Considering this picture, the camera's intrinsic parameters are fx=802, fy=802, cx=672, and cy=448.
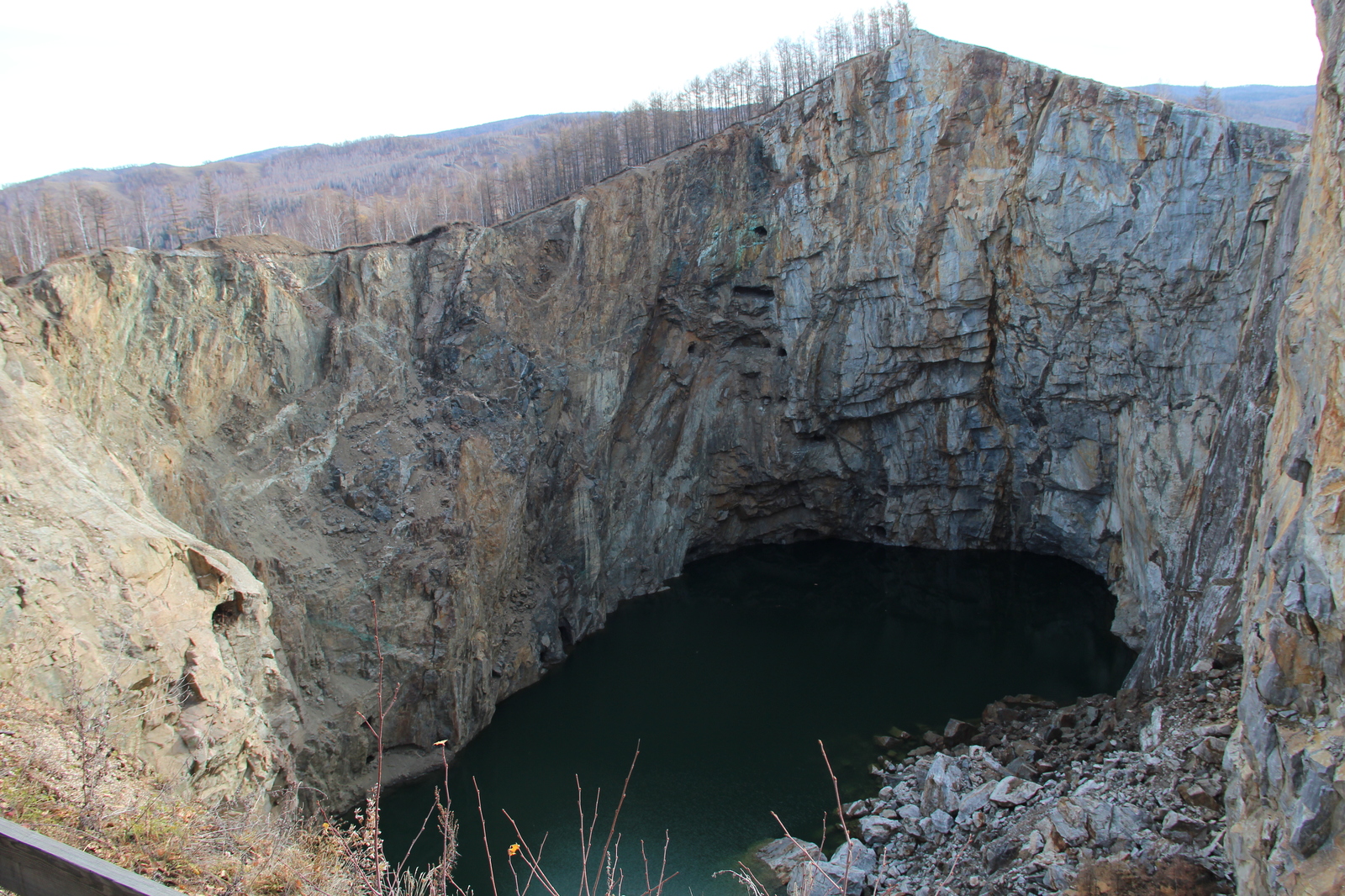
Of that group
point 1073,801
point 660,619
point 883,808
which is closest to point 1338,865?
point 1073,801

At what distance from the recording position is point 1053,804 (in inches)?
563

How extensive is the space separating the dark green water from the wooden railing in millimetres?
14534

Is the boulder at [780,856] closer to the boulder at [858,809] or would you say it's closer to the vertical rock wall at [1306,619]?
the boulder at [858,809]

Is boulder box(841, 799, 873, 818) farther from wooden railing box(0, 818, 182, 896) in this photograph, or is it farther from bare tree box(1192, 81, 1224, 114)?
bare tree box(1192, 81, 1224, 114)

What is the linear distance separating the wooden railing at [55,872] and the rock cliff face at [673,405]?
32.8ft

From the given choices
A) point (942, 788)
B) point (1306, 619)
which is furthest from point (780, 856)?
point (1306, 619)

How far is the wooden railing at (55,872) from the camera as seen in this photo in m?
2.77

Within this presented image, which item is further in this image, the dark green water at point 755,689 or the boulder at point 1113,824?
the dark green water at point 755,689

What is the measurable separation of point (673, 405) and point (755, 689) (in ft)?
36.1

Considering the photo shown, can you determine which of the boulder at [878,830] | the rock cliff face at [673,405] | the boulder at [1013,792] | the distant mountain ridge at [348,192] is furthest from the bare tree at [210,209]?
the boulder at [1013,792]

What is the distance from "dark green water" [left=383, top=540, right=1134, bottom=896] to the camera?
58.3ft

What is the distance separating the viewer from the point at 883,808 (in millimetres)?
17156

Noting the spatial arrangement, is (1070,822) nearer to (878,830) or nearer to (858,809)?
(878,830)

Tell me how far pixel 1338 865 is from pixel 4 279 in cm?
2428
